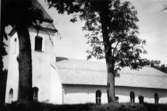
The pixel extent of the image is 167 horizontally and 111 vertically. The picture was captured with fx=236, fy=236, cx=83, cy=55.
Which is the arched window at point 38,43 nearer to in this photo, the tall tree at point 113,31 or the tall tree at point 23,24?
the tall tree at point 113,31

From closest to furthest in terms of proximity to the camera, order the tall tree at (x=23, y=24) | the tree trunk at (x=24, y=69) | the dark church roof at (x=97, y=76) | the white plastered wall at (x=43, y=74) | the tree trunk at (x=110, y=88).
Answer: the tall tree at (x=23, y=24)
the tree trunk at (x=24, y=69)
the tree trunk at (x=110, y=88)
the white plastered wall at (x=43, y=74)
the dark church roof at (x=97, y=76)

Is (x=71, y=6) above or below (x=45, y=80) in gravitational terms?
above

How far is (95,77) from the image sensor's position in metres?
30.4

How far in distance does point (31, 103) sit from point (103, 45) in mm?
11335

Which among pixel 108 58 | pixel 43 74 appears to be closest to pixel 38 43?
pixel 43 74

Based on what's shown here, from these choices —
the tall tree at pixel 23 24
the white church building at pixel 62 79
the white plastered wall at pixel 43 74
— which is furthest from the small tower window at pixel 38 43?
the tall tree at pixel 23 24

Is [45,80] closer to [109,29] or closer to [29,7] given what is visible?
[109,29]

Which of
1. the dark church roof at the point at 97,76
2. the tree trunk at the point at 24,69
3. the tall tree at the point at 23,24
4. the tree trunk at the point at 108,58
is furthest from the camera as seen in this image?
the dark church roof at the point at 97,76

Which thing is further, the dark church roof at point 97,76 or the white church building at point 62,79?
the dark church roof at point 97,76

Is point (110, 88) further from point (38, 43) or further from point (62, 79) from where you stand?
point (38, 43)

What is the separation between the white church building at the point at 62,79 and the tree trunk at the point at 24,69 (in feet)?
50.6

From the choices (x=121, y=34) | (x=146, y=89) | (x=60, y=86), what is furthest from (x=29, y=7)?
(x=146, y=89)

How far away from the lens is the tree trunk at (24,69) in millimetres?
10922

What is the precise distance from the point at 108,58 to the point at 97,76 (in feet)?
38.3
